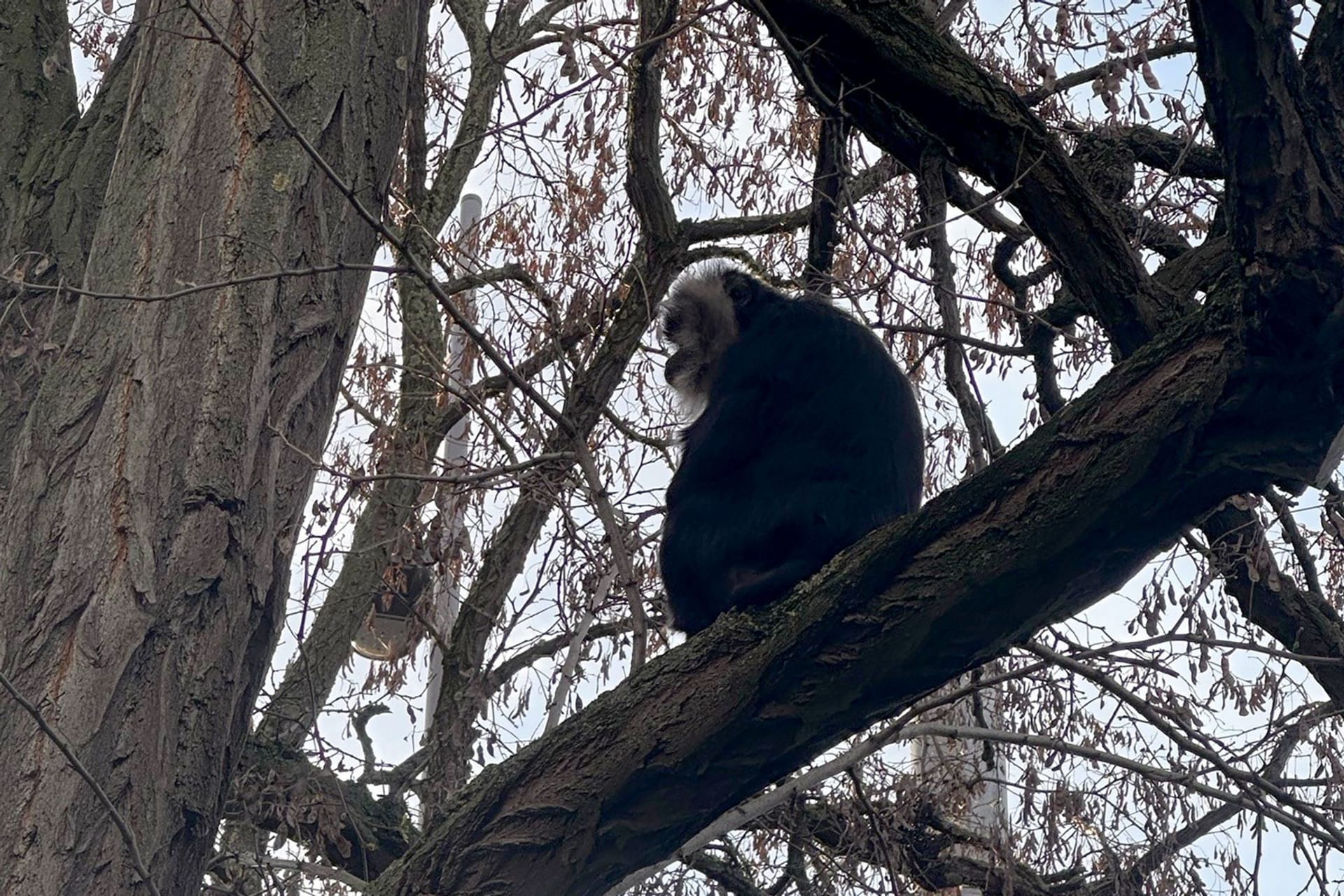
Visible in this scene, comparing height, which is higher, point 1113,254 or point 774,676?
point 1113,254

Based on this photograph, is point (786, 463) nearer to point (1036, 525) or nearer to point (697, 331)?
point (697, 331)

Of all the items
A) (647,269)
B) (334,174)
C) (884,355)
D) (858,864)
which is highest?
(647,269)

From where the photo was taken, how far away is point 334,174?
2877 millimetres

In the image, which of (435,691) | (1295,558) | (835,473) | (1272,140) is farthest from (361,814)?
(1272,140)

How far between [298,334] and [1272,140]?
6.37 ft

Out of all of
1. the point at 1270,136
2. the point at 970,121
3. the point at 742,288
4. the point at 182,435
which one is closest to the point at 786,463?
the point at 742,288

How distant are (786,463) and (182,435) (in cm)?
190

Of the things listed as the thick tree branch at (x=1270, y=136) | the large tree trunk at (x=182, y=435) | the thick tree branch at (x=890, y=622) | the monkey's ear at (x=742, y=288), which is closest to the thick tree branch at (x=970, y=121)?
the thick tree branch at (x=890, y=622)

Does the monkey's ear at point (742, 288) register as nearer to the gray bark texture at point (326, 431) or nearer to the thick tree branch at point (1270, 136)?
the gray bark texture at point (326, 431)

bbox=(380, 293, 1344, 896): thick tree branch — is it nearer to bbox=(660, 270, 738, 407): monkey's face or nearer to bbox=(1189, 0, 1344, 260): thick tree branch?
bbox=(1189, 0, 1344, 260): thick tree branch

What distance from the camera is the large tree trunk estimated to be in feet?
8.51

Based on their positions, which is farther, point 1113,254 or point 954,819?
point 954,819

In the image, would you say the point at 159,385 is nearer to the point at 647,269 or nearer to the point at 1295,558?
the point at 647,269

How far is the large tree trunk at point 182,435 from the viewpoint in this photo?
102 inches
